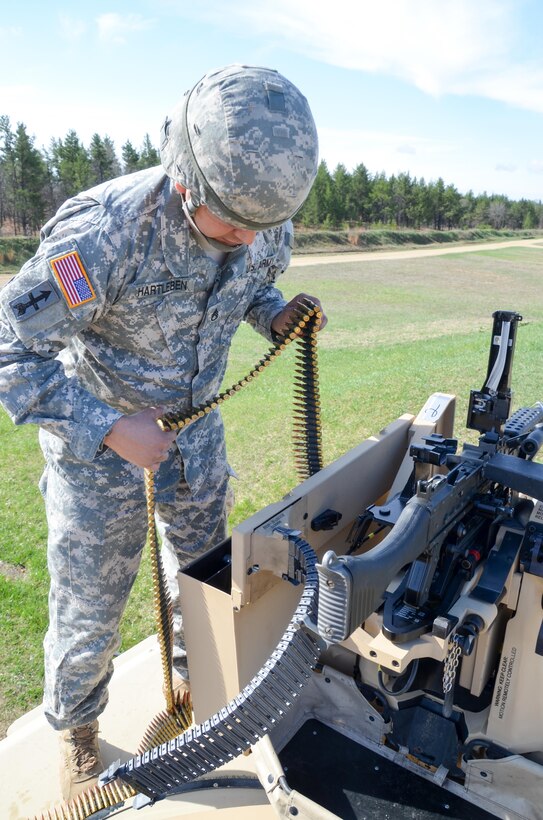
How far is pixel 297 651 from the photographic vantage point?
159 centimetres

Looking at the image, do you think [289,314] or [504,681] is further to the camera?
[289,314]

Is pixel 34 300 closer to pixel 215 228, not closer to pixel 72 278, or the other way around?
pixel 72 278

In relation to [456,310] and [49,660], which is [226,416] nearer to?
[49,660]

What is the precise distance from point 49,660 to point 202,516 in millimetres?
787

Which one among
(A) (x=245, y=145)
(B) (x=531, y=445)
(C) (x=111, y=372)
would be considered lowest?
(B) (x=531, y=445)

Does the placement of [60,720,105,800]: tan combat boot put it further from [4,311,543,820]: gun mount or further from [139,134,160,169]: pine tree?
[139,134,160,169]: pine tree

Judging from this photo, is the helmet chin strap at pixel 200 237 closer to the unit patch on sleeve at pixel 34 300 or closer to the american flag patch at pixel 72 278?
the american flag patch at pixel 72 278

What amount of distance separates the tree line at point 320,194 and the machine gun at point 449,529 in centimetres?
3863

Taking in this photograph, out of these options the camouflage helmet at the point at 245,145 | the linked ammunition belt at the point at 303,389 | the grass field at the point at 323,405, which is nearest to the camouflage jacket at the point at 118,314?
the linked ammunition belt at the point at 303,389

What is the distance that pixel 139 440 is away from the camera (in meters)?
1.98

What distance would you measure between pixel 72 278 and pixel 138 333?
1.16ft

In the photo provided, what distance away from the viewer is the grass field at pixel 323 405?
389 cm

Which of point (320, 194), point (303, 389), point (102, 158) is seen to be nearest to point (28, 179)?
point (102, 158)

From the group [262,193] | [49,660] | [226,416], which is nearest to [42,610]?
[49,660]
